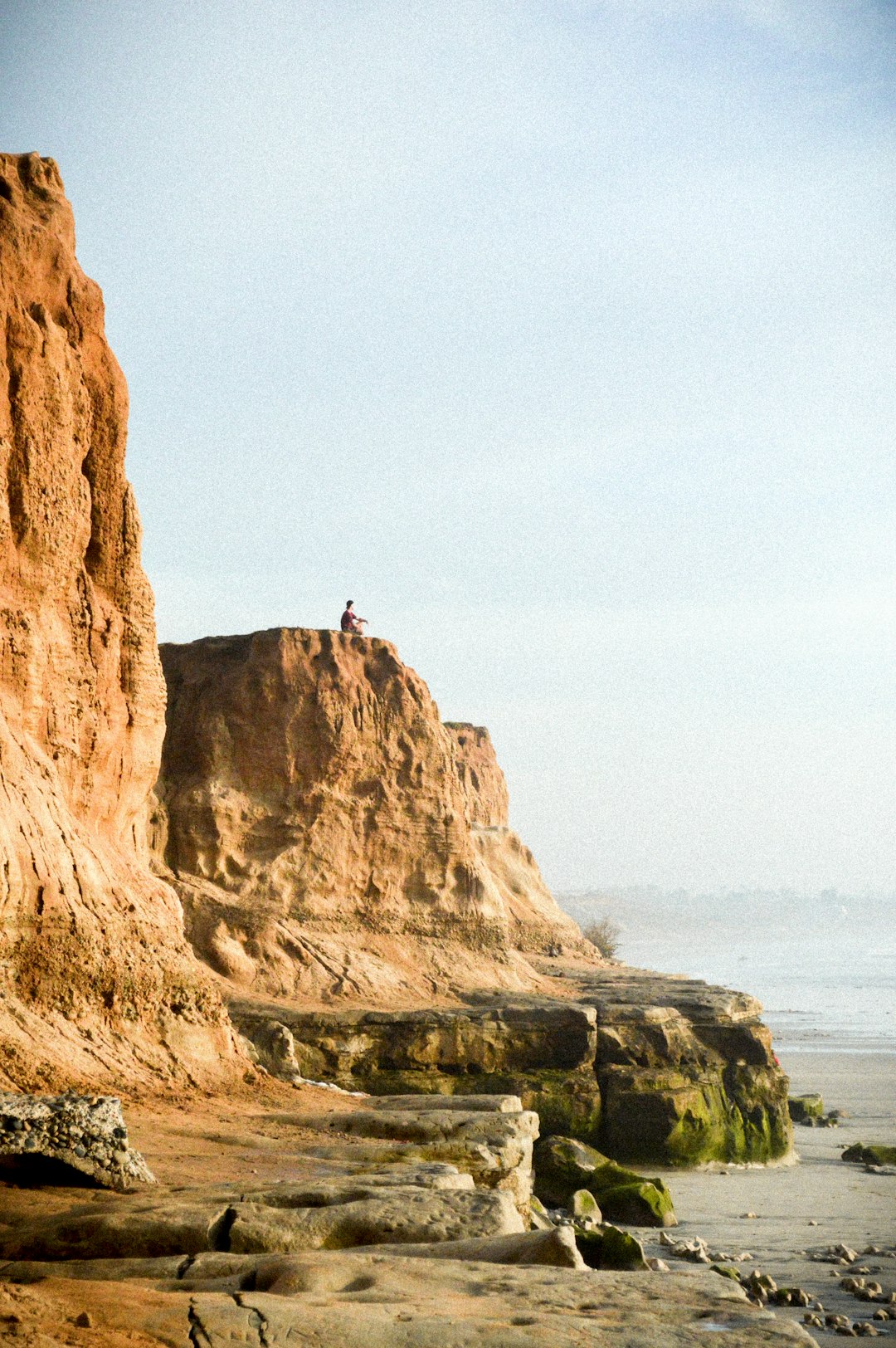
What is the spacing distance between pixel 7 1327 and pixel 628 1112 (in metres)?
19.0

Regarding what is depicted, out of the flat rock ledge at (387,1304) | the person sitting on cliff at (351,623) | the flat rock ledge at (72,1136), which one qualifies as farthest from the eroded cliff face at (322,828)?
the flat rock ledge at (387,1304)

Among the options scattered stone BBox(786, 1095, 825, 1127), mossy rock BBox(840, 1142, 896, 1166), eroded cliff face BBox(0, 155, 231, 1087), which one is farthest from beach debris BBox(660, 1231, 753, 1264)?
scattered stone BBox(786, 1095, 825, 1127)

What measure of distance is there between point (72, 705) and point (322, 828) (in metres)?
12.0

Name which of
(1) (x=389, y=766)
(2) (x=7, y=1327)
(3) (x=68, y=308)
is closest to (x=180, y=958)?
(3) (x=68, y=308)

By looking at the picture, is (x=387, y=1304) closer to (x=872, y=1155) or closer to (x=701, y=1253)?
(x=701, y=1253)

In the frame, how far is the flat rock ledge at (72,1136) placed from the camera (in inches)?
329

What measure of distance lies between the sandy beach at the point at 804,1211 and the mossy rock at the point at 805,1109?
68 centimetres

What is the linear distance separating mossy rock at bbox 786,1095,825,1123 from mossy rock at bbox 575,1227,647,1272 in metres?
16.6

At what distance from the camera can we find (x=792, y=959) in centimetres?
10375

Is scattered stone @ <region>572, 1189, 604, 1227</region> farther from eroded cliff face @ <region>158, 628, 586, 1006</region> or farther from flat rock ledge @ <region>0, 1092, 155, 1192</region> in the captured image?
flat rock ledge @ <region>0, 1092, 155, 1192</region>

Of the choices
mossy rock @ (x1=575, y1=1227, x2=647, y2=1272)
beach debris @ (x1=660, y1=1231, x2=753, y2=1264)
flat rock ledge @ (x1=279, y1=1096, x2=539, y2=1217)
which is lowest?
beach debris @ (x1=660, y1=1231, x2=753, y2=1264)

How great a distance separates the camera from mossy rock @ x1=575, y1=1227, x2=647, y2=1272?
1316 cm

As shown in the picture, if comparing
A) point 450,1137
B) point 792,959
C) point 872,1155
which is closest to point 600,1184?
point 450,1137

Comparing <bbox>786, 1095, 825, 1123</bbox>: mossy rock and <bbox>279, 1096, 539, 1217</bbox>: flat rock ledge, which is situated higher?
<bbox>279, 1096, 539, 1217</bbox>: flat rock ledge
